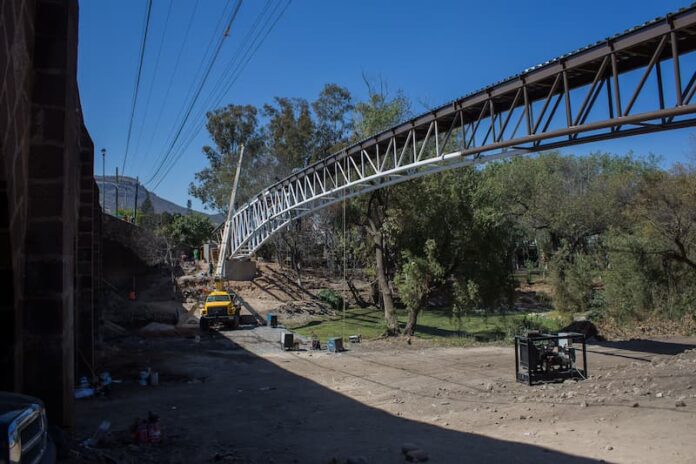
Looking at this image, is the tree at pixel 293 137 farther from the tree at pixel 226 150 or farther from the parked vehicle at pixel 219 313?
the parked vehicle at pixel 219 313

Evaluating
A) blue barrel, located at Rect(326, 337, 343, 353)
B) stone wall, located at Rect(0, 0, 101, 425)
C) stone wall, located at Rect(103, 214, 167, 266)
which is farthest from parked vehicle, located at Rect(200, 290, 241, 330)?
stone wall, located at Rect(0, 0, 101, 425)

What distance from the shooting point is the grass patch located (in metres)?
30.3

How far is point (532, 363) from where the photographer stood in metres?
15.7

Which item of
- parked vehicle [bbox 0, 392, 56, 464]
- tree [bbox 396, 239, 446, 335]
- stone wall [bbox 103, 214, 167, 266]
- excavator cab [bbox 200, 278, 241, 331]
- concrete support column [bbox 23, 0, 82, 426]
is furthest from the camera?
stone wall [bbox 103, 214, 167, 266]

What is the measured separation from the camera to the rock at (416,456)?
9094 millimetres

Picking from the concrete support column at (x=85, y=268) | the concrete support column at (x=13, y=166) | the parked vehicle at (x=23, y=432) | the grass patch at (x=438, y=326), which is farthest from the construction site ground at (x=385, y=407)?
the grass patch at (x=438, y=326)

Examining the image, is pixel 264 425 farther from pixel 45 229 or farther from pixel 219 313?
pixel 219 313

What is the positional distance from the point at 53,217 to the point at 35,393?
8.75 ft

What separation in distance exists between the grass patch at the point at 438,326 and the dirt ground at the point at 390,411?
758 centimetres

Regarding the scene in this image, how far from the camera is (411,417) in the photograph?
1288cm

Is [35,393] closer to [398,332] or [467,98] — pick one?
[467,98]

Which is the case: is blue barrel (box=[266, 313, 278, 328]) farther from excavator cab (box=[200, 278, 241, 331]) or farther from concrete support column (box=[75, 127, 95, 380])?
concrete support column (box=[75, 127, 95, 380])

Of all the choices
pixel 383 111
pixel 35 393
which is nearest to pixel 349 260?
pixel 383 111

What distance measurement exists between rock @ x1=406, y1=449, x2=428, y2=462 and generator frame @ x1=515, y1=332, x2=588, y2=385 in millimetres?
7185
